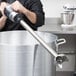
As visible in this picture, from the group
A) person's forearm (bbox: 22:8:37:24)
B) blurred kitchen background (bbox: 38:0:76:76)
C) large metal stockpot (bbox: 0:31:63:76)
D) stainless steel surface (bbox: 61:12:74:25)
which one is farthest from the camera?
blurred kitchen background (bbox: 38:0:76:76)

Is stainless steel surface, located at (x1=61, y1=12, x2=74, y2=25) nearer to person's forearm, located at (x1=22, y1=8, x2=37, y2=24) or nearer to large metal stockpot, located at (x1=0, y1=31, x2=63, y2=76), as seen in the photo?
person's forearm, located at (x1=22, y1=8, x2=37, y2=24)

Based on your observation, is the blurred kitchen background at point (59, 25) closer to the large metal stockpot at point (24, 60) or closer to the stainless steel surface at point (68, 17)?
the stainless steel surface at point (68, 17)

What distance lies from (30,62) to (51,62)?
56mm

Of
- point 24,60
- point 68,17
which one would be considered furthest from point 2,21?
point 68,17

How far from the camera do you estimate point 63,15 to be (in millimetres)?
2018

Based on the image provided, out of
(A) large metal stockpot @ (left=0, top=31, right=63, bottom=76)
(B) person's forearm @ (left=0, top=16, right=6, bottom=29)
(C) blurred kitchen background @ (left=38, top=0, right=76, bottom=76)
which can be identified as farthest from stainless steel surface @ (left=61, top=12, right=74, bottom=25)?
(A) large metal stockpot @ (left=0, top=31, right=63, bottom=76)

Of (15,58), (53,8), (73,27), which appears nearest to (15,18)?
(15,58)

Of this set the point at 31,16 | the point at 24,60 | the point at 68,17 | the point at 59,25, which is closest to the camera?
the point at 24,60

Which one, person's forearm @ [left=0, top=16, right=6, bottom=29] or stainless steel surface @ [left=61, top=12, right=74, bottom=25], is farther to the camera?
stainless steel surface @ [left=61, top=12, right=74, bottom=25]

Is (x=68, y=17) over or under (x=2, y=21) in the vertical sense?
over

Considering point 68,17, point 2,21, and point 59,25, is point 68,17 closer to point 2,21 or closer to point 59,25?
point 59,25

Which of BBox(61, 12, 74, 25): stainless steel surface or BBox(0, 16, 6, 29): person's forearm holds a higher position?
BBox(61, 12, 74, 25): stainless steel surface

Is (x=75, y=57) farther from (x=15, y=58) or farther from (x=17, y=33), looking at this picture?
(x=15, y=58)

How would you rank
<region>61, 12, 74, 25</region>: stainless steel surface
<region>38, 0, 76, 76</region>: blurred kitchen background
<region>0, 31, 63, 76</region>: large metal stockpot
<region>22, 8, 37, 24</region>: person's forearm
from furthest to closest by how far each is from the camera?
1. <region>38, 0, 76, 76</region>: blurred kitchen background
2. <region>61, 12, 74, 25</region>: stainless steel surface
3. <region>22, 8, 37, 24</region>: person's forearm
4. <region>0, 31, 63, 76</region>: large metal stockpot
